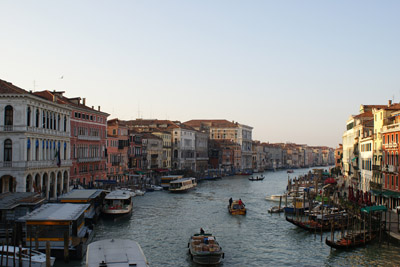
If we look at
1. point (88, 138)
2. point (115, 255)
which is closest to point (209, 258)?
point (115, 255)

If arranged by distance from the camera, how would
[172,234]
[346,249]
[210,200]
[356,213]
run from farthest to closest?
[210,200]
[356,213]
[172,234]
[346,249]

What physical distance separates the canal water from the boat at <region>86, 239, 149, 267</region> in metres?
2.39

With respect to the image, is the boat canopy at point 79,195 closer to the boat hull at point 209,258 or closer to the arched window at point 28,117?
the arched window at point 28,117

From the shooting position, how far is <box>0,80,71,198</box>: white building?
20.2m

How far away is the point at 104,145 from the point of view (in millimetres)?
35062

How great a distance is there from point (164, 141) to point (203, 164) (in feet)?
52.0

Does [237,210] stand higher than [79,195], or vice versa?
[79,195]

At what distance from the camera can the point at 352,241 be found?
15859 millimetres

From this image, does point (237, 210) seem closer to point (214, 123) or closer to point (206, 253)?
point (206, 253)

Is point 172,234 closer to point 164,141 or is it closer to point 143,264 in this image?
point 143,264

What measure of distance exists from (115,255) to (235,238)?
834cm

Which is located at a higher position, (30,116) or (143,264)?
(30,116)

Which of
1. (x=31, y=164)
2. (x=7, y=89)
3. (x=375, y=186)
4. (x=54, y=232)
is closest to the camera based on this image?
(x=54, y=232)

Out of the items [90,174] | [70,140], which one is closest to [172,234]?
[70,140]
